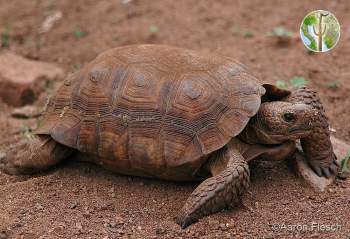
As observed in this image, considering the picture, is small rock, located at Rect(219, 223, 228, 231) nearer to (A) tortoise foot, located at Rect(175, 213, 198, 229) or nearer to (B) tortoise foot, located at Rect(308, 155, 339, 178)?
(A) tortoise foot, located at Rect(175, 213, 198, 229)

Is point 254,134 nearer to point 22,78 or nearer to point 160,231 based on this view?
point 160,231

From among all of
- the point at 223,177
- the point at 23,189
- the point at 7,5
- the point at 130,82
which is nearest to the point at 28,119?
the point at 23,189

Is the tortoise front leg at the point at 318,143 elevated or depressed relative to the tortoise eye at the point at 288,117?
depressed

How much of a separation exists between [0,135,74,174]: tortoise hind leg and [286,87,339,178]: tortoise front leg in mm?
2308

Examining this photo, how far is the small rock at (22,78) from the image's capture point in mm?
7215

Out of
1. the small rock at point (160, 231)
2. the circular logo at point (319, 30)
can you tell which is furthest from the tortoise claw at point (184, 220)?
the circular logo at point (319, 30)

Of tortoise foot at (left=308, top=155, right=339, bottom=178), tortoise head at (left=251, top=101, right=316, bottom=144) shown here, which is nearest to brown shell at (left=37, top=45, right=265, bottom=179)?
tortoise head at (left=251, top=101, right=316, bottom=144)

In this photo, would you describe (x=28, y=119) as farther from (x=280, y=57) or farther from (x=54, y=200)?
(x=280, y=57)

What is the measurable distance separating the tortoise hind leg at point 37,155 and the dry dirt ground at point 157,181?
0.10 m

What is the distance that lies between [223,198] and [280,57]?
378 centimetres

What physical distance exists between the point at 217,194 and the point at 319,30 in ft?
7.05

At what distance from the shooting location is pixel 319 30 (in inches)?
210

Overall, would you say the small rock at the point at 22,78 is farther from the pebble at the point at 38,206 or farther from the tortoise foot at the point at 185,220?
the tortoise foot at the point at 185,220

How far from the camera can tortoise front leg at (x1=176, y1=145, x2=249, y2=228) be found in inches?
168
